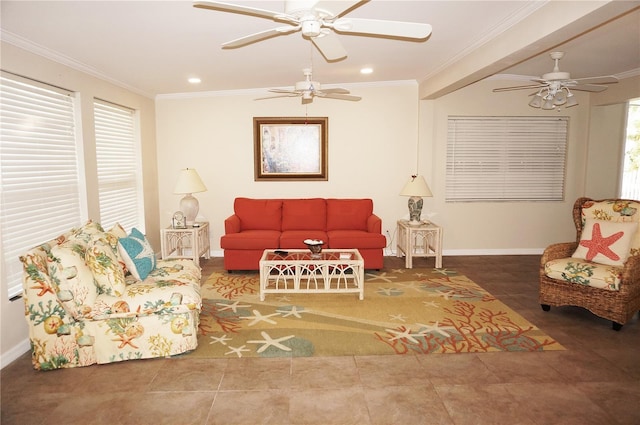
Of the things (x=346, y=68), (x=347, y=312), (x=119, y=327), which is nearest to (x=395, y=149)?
(x=346, y=68)

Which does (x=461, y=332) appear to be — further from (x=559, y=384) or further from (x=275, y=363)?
(x=275, y=363)

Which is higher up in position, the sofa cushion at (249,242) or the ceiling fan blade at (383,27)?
the ceiling fan blade at (383,27)

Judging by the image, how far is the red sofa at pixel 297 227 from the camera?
212 inches

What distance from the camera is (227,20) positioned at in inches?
126

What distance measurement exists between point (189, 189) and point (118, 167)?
91 centimetres

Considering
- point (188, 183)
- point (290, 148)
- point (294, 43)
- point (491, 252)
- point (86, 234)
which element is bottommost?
point (491, 252)

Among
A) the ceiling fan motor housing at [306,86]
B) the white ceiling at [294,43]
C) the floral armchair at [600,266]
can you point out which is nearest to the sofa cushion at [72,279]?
the white ceiling at [294,43]

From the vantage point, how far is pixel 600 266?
3.94m

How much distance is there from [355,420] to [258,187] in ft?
14.6

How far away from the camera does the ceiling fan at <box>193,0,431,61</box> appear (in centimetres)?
210

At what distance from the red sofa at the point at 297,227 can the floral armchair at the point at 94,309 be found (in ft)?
6.55

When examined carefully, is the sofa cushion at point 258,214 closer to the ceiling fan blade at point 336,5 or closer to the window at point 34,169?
the window at point 34,169

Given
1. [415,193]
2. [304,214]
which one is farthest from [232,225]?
[415,193]

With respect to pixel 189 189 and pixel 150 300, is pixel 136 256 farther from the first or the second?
pixel 189 189
